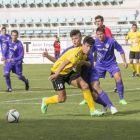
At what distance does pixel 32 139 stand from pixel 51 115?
1954 mm

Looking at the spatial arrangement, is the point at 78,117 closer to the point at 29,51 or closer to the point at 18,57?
the point at 18,57

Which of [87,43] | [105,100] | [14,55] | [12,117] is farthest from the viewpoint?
[14,55]

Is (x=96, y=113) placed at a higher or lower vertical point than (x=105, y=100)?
lower

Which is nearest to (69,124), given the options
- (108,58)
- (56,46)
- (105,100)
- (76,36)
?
(105,100)

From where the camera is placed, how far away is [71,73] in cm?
597

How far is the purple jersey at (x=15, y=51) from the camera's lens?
1016 centimetres

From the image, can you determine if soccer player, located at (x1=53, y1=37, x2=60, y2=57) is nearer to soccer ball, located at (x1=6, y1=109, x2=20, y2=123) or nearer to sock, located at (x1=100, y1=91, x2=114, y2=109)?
sock, located at (x1=100, y1=91, x2=114, y2=109)

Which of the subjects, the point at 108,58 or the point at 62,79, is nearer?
the point at 62,79

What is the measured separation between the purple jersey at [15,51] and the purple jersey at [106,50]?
10.2 feet

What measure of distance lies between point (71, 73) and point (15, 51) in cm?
464

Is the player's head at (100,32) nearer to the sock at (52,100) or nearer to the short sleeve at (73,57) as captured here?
the short sleeve at (73,57)

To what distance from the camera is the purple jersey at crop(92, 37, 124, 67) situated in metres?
7.60

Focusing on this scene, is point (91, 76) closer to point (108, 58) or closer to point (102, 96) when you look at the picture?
point (102, 96)

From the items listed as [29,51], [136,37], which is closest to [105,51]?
[136,37]
